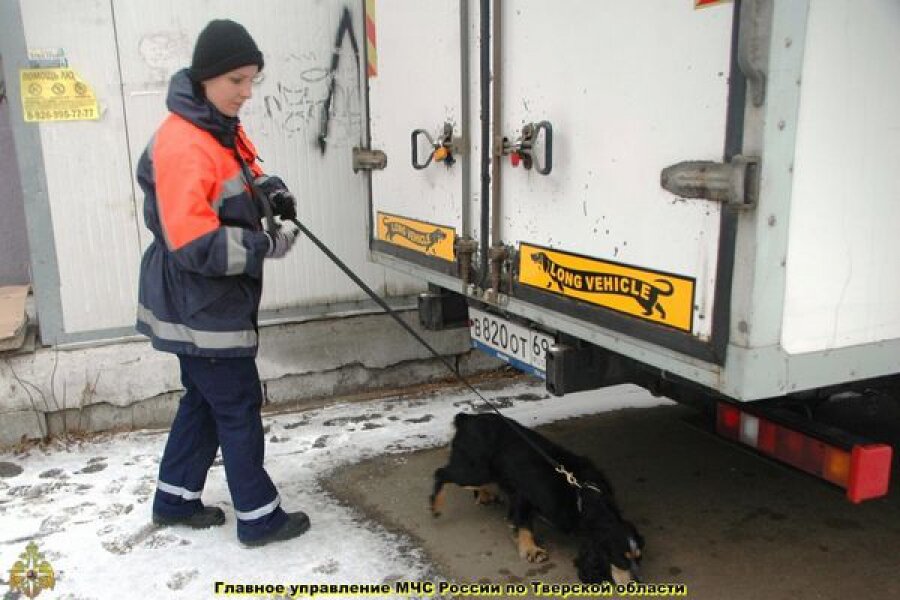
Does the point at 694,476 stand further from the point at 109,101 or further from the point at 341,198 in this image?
the point at 109,101

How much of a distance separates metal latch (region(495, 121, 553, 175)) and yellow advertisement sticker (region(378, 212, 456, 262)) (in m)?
0.57

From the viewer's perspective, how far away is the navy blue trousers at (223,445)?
313 centimetres

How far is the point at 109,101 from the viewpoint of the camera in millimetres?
4285

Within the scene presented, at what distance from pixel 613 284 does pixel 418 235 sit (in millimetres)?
1346

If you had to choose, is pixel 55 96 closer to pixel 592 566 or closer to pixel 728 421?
pixel 592 566

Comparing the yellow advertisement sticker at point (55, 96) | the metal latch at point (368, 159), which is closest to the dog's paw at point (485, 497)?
the metal latch at point (368, 159)

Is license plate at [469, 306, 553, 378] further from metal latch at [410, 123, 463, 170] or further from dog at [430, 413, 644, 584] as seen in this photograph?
metal latch at [410, 123, 463, 170]

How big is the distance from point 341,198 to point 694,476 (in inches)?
104

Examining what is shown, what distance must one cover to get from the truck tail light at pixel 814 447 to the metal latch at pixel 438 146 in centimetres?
151

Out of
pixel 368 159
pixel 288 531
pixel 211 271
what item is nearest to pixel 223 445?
pixel 288 531

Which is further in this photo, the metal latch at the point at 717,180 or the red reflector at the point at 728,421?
the red reflector at the point at 728,421

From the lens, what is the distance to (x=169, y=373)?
4.66 metres

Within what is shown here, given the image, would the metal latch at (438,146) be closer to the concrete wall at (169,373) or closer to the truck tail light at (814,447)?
the truck tail light at (814,447)

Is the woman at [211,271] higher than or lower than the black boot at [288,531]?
higher
